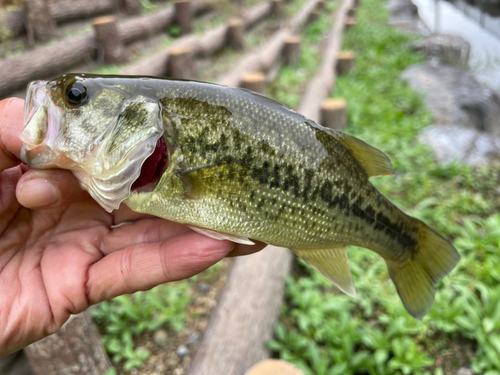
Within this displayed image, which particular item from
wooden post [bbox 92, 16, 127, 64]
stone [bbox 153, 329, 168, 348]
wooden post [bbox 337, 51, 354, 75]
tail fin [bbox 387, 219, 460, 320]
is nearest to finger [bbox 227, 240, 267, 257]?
tail fin [bbox 387, 219, 460, 320]

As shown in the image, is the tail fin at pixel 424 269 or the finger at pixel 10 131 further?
the tail fin at pixel 424 269

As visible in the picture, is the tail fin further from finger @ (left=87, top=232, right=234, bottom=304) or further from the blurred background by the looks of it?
finger @ (left=87, top=232, right=234, bottom=304)

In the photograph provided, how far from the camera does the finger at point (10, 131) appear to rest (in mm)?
1481

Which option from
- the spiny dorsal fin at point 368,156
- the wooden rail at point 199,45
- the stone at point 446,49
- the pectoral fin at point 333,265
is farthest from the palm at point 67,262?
the stone at point 446,49

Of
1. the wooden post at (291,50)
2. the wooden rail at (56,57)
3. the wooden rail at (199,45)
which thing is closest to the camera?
the wooden rail at (56,57)

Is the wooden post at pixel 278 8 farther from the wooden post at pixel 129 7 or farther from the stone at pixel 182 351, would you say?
the stone at pixel 182 351

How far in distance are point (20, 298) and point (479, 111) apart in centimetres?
776

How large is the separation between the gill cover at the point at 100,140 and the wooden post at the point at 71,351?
4.77ft

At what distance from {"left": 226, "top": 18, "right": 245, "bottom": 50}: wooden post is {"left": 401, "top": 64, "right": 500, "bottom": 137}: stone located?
419 cm

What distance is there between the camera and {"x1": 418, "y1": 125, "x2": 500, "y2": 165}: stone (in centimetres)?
514

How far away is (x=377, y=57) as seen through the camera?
9516 millimetres

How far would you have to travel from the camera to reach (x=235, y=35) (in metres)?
8.76

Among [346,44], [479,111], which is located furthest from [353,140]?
[346,44]

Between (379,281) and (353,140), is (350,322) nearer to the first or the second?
(379,281)
